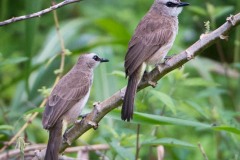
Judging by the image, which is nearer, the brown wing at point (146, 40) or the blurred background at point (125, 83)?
the brown wing at point (146, 40)

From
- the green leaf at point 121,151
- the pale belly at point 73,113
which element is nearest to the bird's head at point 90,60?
the pale belly at point 73,113

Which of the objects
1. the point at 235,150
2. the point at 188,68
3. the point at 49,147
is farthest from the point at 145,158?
the point at 49,147

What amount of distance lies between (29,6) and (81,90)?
101 centimetres

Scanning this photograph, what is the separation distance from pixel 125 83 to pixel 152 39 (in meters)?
2.85

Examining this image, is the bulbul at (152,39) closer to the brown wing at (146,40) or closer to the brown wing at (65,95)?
the brown wing at (146,40)

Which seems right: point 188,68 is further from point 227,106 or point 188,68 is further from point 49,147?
point 49,147

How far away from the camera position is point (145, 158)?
6.21 m

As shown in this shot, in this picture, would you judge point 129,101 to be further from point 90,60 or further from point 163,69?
point 90,60

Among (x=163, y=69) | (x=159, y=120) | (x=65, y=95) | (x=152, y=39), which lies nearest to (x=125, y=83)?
(x=152, y=39)

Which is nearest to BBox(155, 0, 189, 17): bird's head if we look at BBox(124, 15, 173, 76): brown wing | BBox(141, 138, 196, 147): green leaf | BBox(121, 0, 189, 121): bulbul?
BBox(121, 0, 189, 121): bulbul

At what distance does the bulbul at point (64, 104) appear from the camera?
3.03 meters

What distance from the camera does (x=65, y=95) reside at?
3.37 meters

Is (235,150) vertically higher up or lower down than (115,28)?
lower down

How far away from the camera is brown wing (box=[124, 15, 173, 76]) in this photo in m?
3.32
